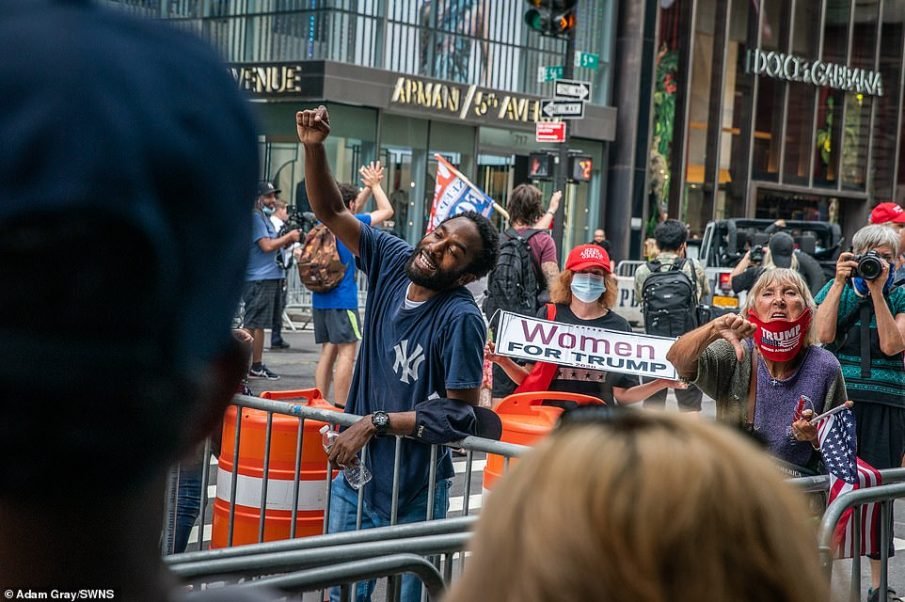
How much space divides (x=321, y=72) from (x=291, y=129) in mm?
1421

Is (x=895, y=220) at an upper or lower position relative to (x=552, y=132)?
lower

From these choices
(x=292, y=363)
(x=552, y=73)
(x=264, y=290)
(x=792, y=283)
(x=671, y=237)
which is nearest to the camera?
(x=792, y=283)

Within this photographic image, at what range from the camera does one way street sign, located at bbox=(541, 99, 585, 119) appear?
17.8 meters

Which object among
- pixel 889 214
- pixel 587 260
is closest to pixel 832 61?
pixel 889 214

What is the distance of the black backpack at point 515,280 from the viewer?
33.0ft

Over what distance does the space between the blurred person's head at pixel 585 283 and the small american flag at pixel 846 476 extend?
2.44m

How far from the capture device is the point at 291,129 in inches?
954

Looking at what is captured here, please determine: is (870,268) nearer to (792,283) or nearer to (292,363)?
(792,283)

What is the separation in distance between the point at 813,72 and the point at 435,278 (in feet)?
114

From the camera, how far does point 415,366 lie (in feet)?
15.7

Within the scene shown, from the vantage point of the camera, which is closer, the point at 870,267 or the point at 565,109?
the point at 870,267

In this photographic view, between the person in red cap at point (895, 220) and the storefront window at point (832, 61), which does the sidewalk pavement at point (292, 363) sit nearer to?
the person in red cap at point (895, 220)

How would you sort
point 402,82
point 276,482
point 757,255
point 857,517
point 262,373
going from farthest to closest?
1. point 402,82
2. point 757,255
3. point 262,373
4. point 276,482
5. point 857,517

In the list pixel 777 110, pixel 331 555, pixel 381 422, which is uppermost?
pixel 777 110
